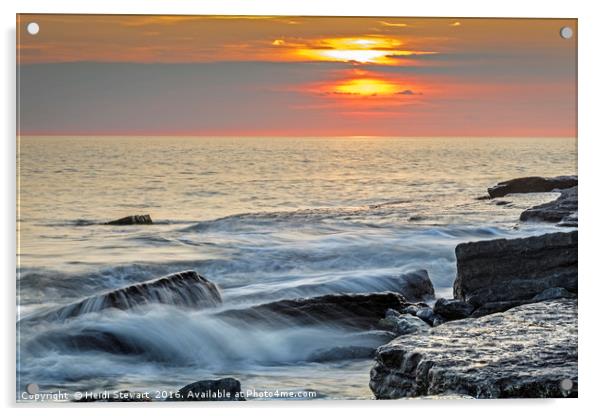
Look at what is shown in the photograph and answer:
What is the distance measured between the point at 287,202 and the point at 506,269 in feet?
4.39

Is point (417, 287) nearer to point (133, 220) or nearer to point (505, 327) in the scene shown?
point (505, 327)

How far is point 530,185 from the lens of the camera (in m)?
6.32

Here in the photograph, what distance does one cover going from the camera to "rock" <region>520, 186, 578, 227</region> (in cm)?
620

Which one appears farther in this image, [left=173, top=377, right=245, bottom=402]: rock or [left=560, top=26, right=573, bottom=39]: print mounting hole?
[left=560, top=26, right=573, bottom=39]: print mounting hole

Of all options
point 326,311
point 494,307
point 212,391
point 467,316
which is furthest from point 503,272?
point 212,391

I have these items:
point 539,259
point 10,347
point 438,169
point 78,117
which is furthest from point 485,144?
point 10,347

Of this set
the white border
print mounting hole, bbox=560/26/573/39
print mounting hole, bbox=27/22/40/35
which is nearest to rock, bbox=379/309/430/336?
the white border

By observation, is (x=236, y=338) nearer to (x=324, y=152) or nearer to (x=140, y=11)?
(x=324, y=152)

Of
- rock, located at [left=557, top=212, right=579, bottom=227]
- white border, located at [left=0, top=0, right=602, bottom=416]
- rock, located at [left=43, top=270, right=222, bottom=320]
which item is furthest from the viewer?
rock, located at [left=557, top=212, right=579, bottom=227]

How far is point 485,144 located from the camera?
637 centimetres

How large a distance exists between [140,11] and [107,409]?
2.17 m

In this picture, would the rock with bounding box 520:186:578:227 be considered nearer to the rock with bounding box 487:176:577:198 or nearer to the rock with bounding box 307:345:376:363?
the rock with bounding box 487:176:577:198

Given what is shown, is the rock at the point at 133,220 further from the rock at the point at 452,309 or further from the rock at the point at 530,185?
the rock at the point at 530,185

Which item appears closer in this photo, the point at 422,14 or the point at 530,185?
the point at 422,14
